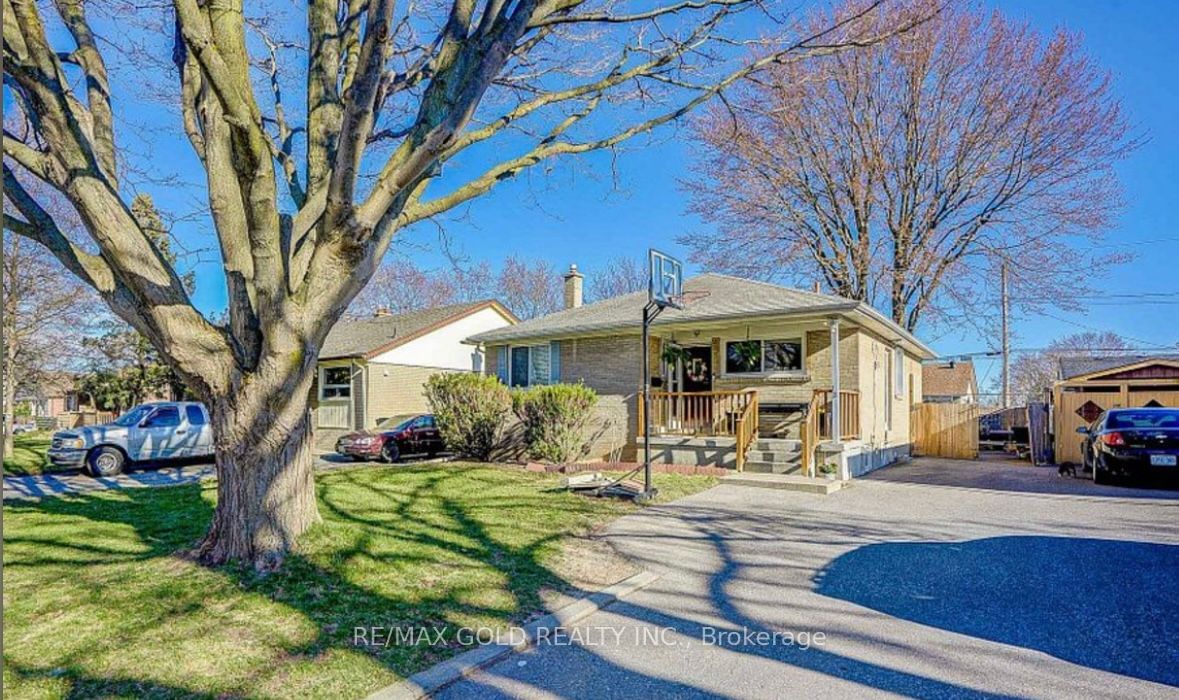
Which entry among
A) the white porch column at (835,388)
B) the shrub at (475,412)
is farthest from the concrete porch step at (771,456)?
the shrub at (475,412)

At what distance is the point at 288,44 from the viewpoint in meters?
7.74

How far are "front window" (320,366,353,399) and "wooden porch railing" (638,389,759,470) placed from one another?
11947mm

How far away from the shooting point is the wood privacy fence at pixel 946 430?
54.5 ft

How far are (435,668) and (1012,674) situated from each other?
11.1 feet

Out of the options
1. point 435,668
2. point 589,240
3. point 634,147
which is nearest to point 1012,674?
point 435,668

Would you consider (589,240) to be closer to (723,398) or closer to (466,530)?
(723,398)

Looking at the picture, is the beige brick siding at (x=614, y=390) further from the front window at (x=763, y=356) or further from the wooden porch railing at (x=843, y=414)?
the wooden porch railing at (x=843, y=414)

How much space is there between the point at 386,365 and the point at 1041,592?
62.1 feet

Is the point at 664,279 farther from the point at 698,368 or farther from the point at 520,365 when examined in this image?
the point at 520,365

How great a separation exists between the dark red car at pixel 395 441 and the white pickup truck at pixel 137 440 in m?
3.22

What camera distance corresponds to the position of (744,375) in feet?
44.2

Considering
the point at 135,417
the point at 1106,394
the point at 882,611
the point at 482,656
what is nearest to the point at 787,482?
the point at 882,611

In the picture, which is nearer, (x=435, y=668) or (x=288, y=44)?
(x=435, y=668)

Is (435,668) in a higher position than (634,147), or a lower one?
lower
